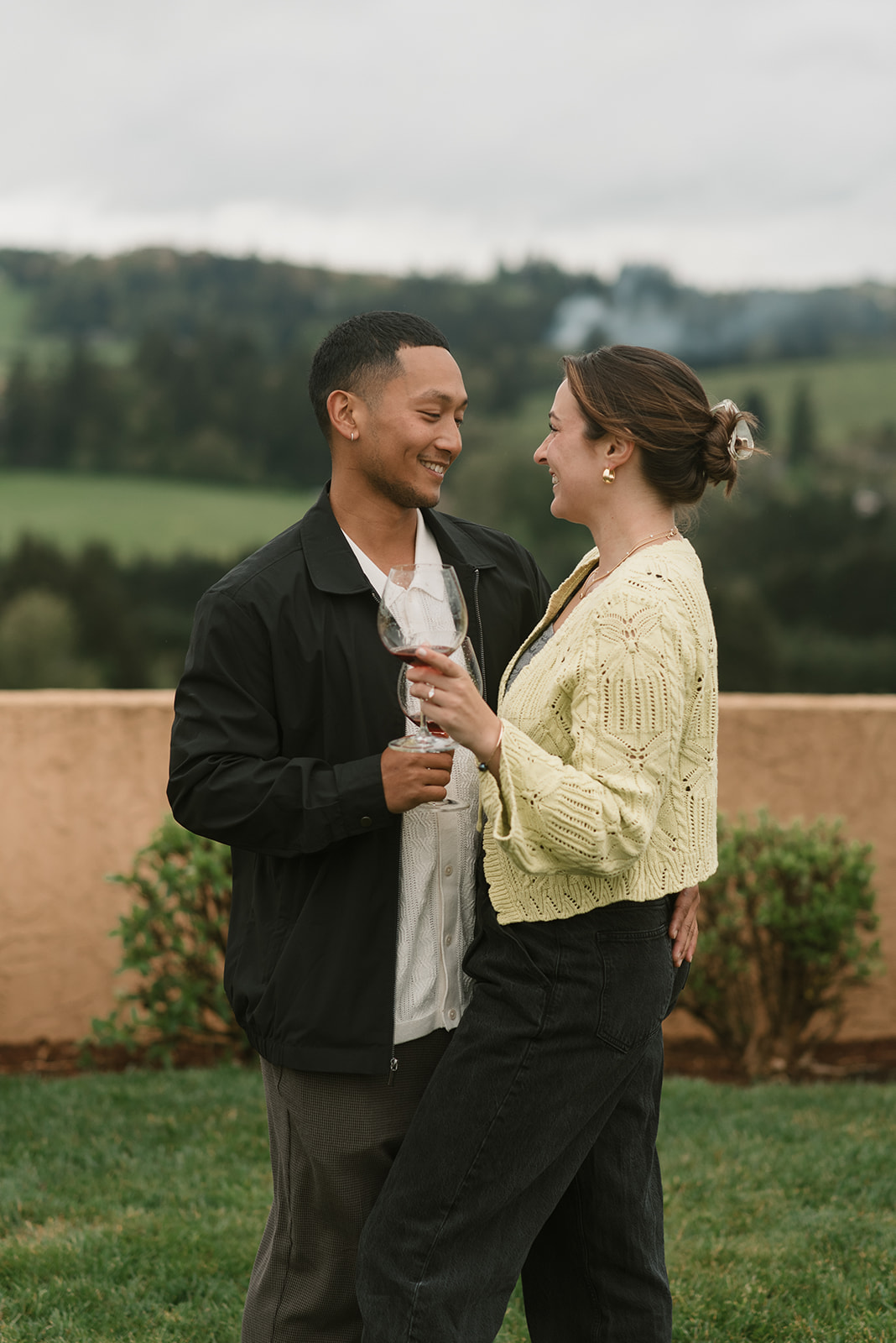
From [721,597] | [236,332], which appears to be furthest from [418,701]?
[236,332]

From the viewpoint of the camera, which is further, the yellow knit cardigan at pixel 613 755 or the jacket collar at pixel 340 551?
the jacket collar at pixel 340 551

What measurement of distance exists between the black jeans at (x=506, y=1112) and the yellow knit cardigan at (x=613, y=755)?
3.2 inches

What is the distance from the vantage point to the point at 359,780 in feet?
7.63

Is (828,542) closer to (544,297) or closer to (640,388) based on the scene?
(544,297)

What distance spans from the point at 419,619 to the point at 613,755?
389 millimetres

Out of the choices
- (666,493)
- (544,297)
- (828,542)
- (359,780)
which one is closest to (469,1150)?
(359,780)

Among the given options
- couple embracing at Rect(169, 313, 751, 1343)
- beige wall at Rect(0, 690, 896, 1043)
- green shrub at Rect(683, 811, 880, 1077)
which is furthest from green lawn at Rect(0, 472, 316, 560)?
couple embracing at Rect(169, 313, 751, 1343)

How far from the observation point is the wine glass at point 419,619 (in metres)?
2.19

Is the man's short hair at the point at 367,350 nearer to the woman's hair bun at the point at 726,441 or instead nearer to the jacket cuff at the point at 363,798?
the woman's hair bun at the point at 726,441

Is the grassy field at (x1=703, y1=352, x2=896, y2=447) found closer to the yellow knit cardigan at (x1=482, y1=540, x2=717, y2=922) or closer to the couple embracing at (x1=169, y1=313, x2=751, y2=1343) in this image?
the couple embracing at (x1=169, y1=313, x2=751, y2=1343)

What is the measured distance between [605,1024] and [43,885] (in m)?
3.83

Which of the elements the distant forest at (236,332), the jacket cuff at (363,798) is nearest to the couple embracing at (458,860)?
the jacket cuff at (363,798)

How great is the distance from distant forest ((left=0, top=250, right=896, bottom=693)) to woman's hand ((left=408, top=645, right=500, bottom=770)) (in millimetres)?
17319

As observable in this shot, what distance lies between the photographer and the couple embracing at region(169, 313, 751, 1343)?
2.17 metres
